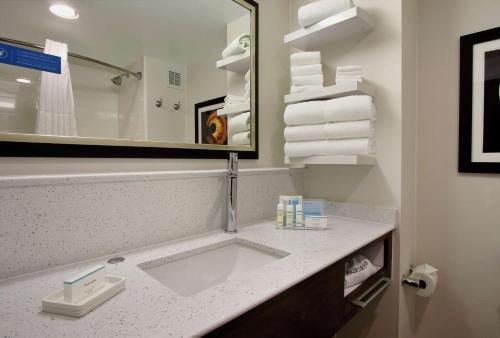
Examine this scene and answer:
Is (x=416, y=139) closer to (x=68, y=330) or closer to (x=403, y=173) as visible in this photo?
(x=403, y=173)

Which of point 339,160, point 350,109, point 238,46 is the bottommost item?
point 339,160

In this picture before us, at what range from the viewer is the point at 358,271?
0.99 meters

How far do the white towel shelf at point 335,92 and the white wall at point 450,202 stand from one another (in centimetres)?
40

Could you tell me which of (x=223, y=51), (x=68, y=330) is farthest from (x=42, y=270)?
(x=223, y=51)

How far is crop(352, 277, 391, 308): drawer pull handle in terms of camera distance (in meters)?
0.93

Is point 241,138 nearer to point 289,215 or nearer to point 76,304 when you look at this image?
point 289,215

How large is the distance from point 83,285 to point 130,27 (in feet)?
2.76

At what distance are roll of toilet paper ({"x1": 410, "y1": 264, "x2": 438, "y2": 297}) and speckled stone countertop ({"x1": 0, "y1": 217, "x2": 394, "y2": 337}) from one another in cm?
56

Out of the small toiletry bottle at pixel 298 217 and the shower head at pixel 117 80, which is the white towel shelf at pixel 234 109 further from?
the small toiletry bottle at pixel 298 217

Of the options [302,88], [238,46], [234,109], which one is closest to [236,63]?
[238,46]

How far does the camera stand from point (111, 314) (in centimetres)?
50

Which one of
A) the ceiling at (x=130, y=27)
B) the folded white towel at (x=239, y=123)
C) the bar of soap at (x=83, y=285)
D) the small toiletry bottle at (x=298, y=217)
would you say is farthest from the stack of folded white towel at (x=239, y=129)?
the bar of soap at (x=83, y=285)

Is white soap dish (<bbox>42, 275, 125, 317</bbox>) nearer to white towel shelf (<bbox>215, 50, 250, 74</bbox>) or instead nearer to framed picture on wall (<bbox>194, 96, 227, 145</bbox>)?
framed picture on wall (<bbox>194, 96, 227, 145</bbox>)

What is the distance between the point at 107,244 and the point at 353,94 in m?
1.10
